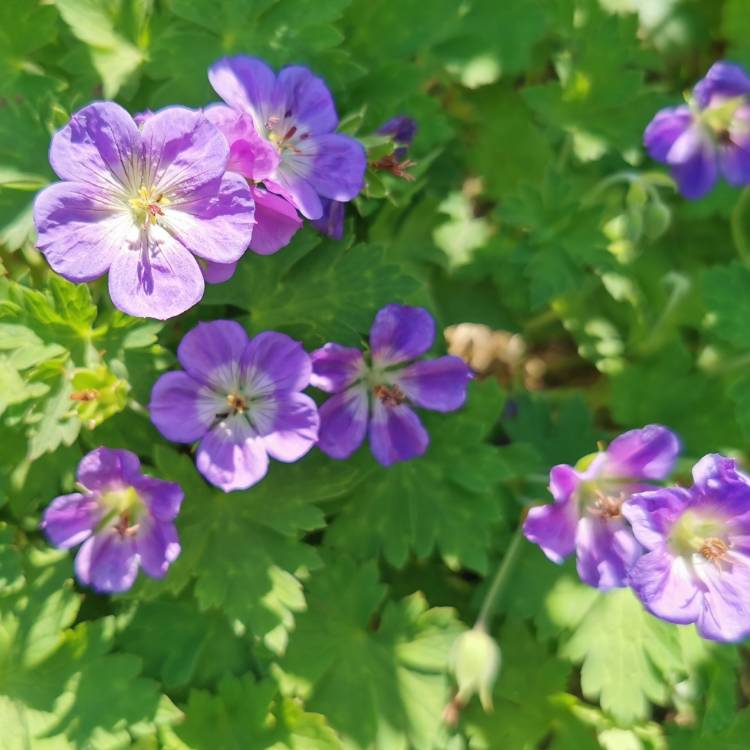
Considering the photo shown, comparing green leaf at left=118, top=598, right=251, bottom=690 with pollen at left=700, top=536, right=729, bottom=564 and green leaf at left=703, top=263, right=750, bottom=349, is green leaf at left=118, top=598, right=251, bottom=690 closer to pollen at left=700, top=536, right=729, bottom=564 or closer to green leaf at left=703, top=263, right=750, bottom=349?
pollen at left=700, top=536, right=729, bottom=564

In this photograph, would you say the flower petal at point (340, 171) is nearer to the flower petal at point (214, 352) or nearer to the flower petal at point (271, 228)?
the flower petal at point (271, 228)

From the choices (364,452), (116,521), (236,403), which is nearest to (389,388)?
(364,452)

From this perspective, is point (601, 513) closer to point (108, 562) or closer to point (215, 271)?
point (215, 271)

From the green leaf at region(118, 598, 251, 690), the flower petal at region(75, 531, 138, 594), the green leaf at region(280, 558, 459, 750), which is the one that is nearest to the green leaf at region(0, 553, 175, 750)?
the green leaf at region(118, 598, 251, 690)

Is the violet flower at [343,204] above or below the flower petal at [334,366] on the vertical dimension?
above

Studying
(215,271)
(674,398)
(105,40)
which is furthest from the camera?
(674,398)

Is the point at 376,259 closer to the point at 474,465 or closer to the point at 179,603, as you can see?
the point at 474,465

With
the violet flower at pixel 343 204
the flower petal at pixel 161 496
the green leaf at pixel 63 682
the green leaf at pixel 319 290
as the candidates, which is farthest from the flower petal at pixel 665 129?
the green leaf at pixel 63 682
